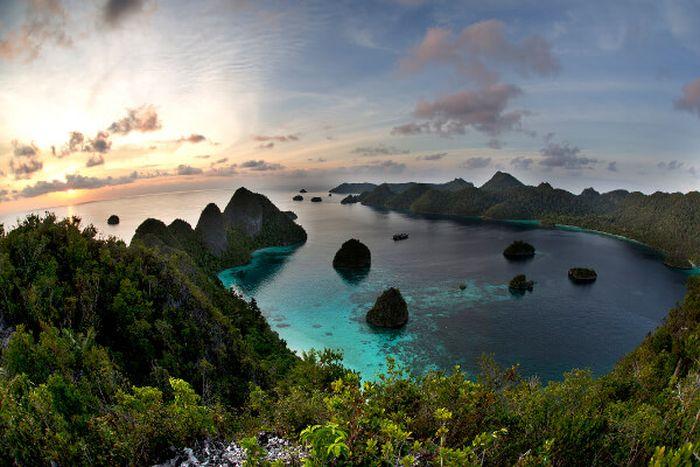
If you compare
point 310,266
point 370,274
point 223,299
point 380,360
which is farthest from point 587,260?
point 223,299

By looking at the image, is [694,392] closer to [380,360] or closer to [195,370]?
[195,370]

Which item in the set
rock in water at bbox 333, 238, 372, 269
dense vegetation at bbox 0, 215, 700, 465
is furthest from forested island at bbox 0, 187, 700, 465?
rock in water at bbox 333, 238, 372, 269

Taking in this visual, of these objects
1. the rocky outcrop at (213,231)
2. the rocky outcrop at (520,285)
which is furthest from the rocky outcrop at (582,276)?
the rocky outcrop at (213,231)

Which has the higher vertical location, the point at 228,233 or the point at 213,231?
the point at 213,231

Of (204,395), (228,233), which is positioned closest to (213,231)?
(228,233)

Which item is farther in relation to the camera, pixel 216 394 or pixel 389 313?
pixel 389 313

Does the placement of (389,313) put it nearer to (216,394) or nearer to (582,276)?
(216,394)
